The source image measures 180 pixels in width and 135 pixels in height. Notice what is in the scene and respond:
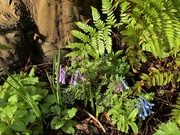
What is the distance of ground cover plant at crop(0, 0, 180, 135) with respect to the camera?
2.43m

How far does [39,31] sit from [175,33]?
101cm

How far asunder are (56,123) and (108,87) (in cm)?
41

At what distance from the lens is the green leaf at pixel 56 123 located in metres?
2.43

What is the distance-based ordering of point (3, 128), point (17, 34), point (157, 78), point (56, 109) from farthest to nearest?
point (17, 34) < point (157, 78) < point (56, 109) < point (3, 128)

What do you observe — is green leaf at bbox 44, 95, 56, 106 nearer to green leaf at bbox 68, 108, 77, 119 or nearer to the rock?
green leaf at bbox 68, 108, 77, 119

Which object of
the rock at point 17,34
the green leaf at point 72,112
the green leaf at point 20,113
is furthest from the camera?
the rock at point 17,34

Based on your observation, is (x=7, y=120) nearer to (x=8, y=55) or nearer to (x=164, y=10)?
(x=8, y=55)

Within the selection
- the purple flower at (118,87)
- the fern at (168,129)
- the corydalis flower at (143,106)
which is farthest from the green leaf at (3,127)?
the fern at (168,129)

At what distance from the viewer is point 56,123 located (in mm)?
2438

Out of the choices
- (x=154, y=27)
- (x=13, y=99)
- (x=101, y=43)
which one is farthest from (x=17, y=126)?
(x=154, y=27)

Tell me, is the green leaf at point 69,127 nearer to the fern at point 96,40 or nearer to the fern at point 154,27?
the fern at point 96,40

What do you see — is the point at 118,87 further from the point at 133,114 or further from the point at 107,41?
the point at 107,41

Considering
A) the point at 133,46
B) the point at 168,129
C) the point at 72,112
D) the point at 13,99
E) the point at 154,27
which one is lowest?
the point at 168,129

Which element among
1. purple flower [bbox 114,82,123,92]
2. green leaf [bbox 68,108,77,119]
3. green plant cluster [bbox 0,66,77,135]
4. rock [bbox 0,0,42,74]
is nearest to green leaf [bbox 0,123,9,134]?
green plant cluster [bbox 0,66,77,135]
